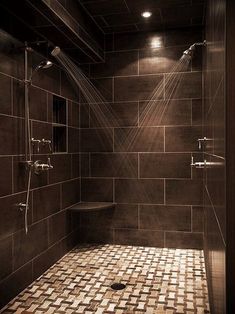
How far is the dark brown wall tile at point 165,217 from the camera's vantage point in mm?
3633

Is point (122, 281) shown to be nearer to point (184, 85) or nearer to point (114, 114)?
point (114, 114)

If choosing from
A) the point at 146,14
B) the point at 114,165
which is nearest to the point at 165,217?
the point at 114,165

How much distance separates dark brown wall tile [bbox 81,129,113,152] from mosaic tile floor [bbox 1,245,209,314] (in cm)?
120

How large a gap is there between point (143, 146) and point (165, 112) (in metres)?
0.47

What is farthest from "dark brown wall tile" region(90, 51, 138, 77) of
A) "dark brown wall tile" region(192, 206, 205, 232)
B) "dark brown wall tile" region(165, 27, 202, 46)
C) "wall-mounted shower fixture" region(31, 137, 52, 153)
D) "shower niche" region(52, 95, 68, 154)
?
"dark brown wall tile" region(192, 206, 205, 232)

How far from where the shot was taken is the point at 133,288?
8.71 ft

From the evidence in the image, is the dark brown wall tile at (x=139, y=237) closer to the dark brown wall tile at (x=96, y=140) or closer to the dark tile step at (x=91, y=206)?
the dark tile step at (x=91, y=206)

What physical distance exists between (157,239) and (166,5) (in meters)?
2.51

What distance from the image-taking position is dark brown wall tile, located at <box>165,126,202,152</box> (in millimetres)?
3574

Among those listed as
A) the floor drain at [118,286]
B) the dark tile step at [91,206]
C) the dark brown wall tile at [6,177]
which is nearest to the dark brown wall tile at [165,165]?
the dark tile step at [91,206]

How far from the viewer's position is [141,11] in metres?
3.13

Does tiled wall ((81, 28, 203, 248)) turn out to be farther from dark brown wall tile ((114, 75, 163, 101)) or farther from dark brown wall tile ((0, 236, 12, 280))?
dark brown wall tile ((0, 236, 12, 280))

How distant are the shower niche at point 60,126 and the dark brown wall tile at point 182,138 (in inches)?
45.8

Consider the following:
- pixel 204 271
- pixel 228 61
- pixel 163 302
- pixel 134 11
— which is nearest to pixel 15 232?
pixel 163 302
